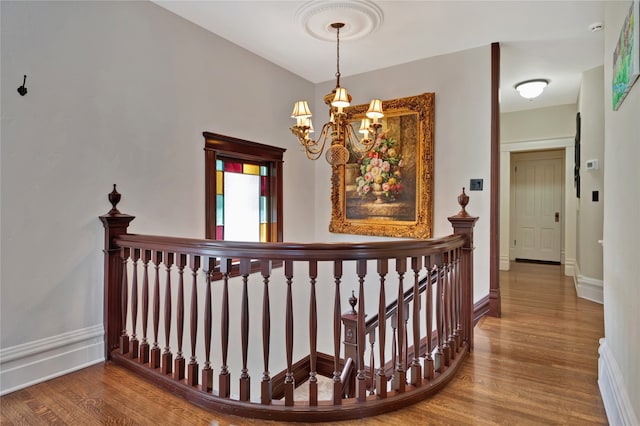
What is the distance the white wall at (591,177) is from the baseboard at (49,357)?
4.92 m

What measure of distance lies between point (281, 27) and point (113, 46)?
1407 mm

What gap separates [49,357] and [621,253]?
3268 millimetres

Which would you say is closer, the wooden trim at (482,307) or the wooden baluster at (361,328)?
the wooden baluster at (361,328)

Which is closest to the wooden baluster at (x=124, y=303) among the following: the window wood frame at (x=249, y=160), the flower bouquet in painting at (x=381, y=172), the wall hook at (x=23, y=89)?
the window wood frame at (x=249, y=160)

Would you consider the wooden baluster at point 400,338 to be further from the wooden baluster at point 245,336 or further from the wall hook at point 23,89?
the wall hook at point 23,89

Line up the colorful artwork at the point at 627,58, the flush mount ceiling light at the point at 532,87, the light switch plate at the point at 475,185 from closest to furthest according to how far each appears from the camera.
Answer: the colorful artwork at the point at 627,58 < the light switch plate at the point at 475,185 < the flush mount ceiling light at the point at 532,87

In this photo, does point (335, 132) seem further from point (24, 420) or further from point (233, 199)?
point (24, 420)

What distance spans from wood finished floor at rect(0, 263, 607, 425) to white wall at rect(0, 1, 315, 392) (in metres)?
0.32

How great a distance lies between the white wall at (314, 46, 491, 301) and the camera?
3.55 meters

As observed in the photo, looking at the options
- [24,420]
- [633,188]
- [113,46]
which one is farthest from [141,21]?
[633,188]

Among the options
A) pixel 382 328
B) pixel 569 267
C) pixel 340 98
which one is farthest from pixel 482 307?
pixel 569 267

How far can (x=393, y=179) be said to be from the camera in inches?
162

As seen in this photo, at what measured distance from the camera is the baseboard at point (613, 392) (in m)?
1.41

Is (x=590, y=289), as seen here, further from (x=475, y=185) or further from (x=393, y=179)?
(x=393, y=179)
